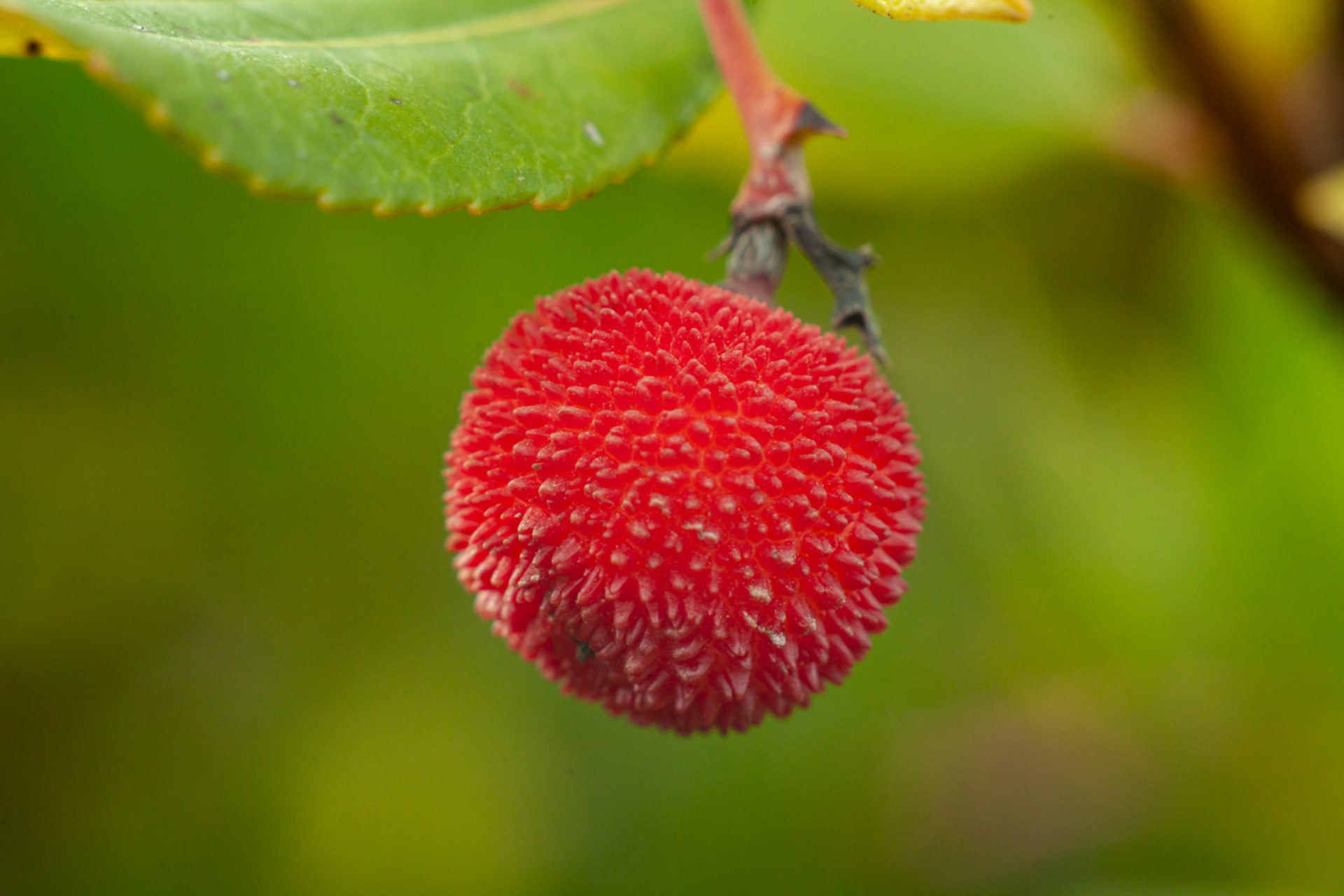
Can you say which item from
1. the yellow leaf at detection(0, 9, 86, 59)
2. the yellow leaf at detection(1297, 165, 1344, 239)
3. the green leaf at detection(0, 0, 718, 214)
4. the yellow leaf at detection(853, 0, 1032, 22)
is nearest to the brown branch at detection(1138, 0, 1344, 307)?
the yellow leaf at detection(1297, 165, 1344, 239)

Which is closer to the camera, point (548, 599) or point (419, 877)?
point (548, 599)

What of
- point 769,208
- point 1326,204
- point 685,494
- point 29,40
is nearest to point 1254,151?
point 1326,204

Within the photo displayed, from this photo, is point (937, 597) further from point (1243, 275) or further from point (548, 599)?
point (548, 599)

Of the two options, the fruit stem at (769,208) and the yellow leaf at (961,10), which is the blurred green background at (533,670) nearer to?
the fruit stem at (769,208)

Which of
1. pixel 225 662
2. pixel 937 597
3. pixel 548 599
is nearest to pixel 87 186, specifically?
pixel 225 662

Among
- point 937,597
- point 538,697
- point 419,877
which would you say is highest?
point 937,597
